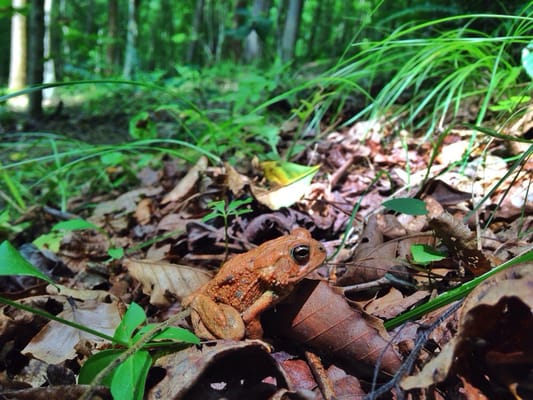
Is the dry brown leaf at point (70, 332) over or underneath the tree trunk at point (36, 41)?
underneath

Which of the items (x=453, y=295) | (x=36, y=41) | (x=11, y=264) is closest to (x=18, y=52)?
(x=36, y=41)

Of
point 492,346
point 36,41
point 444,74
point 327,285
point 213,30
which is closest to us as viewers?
point 492,346

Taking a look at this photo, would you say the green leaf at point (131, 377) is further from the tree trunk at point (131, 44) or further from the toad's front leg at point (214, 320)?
the tree trunk at point (131, 44)

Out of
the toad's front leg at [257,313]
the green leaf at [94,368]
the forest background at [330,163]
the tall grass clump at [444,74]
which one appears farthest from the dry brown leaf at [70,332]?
the tall grass clump at [444,74]

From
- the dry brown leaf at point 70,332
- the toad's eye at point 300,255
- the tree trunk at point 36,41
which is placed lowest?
the dry brown leaf at point 70,332

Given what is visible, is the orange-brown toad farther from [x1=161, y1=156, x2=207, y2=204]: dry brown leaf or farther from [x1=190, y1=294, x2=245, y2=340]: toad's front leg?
[x1=161, y1=156, x2=207, y2=204]: dry brown leaf

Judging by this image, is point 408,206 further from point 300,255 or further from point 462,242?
point 300,255

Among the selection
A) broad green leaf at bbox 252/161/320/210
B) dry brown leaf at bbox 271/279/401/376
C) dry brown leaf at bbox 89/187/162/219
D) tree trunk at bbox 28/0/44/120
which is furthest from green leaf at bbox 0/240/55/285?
tree trunk at bbox 28/0/44/120
